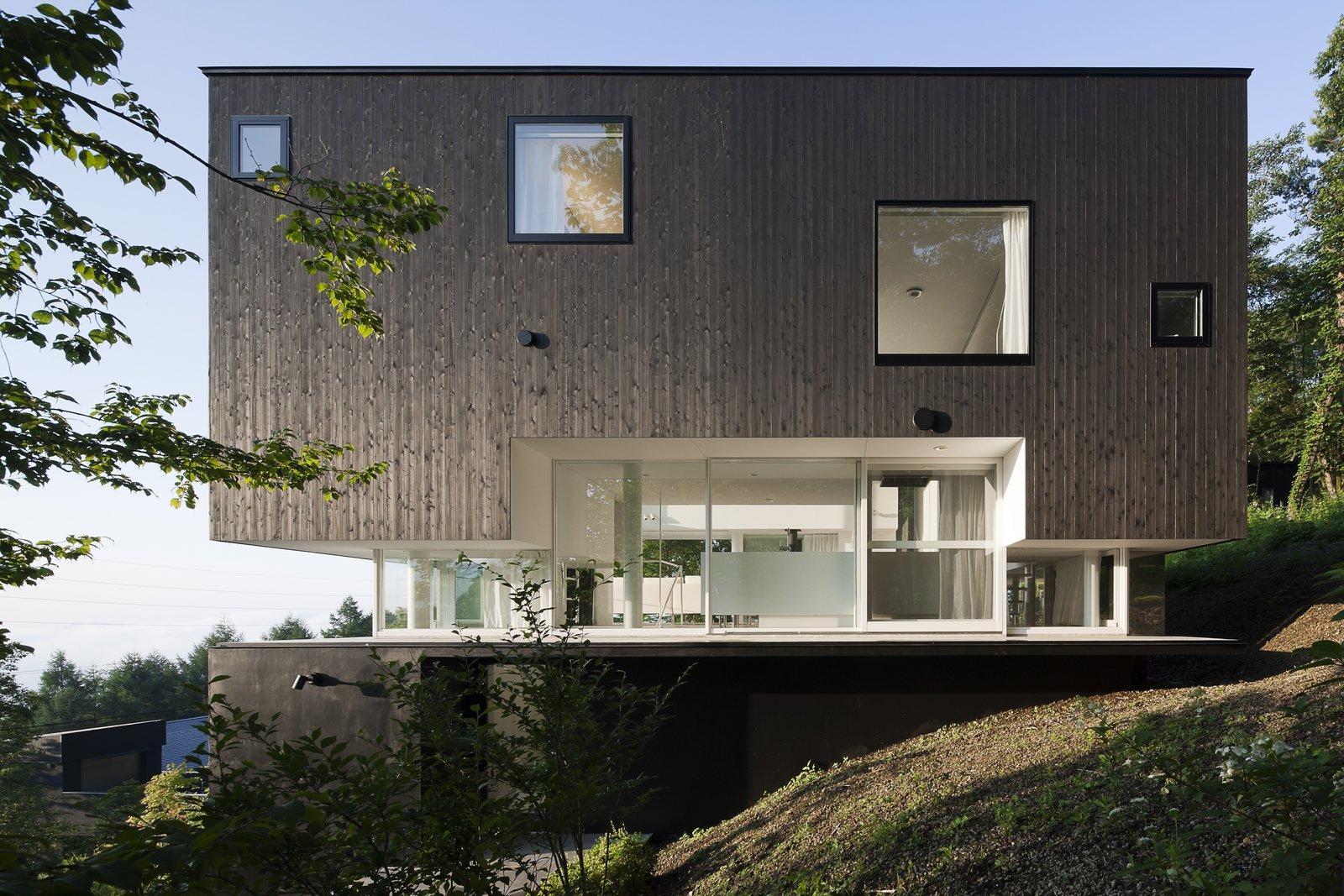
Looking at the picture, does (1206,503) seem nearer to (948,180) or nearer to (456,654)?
(948,180)

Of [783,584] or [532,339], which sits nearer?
[532,339]

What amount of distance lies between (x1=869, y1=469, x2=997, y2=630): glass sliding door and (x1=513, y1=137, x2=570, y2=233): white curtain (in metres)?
4.55

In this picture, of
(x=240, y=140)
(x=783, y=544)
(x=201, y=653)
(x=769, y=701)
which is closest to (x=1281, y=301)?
(x=783, y=544)

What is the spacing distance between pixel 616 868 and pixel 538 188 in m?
6.57

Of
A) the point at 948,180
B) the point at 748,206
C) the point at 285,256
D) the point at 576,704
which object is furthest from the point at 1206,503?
the point at 285,256

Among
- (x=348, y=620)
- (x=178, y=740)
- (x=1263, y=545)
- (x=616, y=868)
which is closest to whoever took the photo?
(x=616, y=868)

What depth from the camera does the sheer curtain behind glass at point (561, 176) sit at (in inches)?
358

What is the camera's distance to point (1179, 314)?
8.88 metres

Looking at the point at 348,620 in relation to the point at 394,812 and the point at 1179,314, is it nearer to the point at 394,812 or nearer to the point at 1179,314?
the point at 1179,314

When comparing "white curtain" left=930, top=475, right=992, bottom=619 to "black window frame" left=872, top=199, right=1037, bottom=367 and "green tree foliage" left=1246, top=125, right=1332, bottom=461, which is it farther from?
"green tree foliage" left=1246, top=125, right=1332, bottom=461

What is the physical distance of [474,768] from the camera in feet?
14.5

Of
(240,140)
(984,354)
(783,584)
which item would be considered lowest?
(783,584)

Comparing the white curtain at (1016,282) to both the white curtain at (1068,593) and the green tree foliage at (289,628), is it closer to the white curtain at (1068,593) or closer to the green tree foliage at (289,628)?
the white curtain at (1068,593)

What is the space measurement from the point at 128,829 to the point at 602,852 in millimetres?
5852
